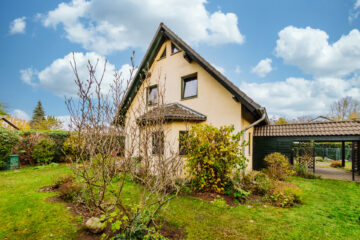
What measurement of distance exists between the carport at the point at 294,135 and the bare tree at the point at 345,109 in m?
19.8

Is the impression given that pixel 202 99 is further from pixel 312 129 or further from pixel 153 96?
pixel 312 129

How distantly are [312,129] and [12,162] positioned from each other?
18497 mm

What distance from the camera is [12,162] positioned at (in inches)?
412

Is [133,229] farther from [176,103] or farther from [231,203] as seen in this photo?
[176,103]

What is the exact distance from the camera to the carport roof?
935cm

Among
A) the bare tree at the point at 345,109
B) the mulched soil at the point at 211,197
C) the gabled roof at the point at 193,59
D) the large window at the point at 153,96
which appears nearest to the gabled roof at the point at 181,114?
the large window at the point at 153,96

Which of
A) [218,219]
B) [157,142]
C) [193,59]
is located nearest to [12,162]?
[157,142]

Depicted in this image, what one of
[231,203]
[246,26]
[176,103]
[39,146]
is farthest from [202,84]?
[39,146]

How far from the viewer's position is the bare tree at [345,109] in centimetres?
2588

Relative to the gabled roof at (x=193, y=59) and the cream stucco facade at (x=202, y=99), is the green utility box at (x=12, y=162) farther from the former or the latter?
the cream stucco facade at (x=202, y=99)

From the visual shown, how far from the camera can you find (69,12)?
7762 mm

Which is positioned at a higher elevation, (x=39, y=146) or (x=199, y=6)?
(x=199, y=6)

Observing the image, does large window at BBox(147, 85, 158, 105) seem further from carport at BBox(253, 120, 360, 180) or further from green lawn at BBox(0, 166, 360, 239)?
carport at BBox(253, 120, 360, 180)

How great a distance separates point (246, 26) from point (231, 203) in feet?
36.0
